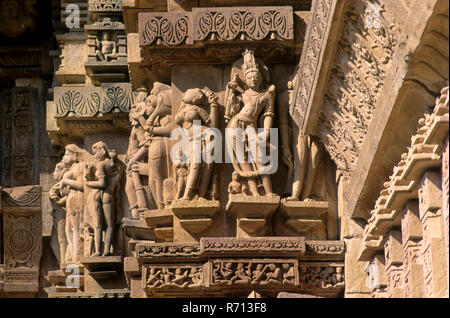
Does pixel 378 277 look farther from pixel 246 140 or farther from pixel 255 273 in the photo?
pixel 246 140

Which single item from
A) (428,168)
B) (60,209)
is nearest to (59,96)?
(60,209)

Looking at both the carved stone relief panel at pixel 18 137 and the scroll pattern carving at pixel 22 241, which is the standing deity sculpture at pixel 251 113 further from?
the carved stone relief panel at pixel 18 137

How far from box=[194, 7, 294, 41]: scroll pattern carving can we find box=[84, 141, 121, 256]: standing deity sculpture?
444 cm

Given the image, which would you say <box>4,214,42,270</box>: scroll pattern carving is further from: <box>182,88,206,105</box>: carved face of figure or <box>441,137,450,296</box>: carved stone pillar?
<box>441,137,450,296</box>: carved stone pillar

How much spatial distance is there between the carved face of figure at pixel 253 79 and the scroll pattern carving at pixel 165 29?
558mm

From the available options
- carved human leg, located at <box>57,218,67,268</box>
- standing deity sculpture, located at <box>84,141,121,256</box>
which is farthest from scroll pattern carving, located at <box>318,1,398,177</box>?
carved human leg, located at <box>57,218,67,268</box>

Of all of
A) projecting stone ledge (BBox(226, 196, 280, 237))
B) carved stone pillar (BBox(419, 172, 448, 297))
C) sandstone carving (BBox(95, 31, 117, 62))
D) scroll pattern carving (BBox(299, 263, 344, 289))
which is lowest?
carved stone pillar (BBox(419, 172, 448, 297))

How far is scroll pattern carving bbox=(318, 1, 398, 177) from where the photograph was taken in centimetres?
1059

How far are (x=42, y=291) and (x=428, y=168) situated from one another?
33.7 ft

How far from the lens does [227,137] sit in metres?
13.5

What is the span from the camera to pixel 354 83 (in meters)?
11.6

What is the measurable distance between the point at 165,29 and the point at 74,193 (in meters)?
4.93

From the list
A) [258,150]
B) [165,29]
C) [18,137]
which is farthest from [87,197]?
[258,150]
